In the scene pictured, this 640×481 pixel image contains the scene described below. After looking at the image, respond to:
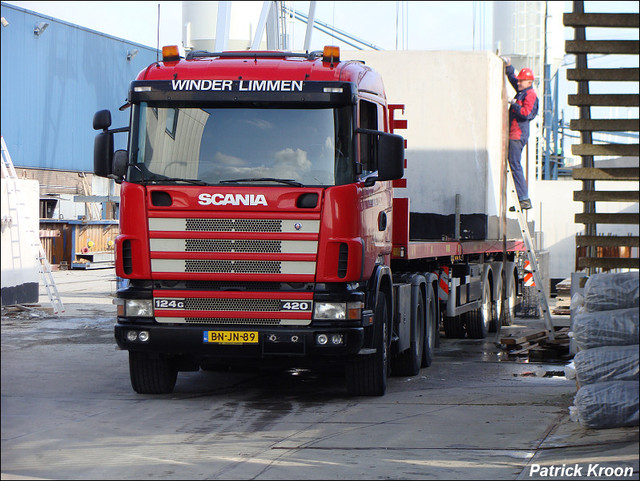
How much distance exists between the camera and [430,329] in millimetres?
12734

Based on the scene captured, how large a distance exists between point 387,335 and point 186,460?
152 inches

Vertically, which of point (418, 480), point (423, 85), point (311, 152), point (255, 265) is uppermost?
point (423, 85)

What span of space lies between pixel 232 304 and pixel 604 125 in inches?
144

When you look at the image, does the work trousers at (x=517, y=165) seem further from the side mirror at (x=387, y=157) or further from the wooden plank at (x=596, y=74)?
the wooden plank at (x=596, y=74)

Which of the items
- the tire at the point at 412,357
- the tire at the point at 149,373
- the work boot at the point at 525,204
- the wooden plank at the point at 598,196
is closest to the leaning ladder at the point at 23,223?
the work boot at the point at 525,204

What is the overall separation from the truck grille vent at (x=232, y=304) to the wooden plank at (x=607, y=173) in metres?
2.90

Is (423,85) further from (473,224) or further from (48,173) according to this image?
(48,173)

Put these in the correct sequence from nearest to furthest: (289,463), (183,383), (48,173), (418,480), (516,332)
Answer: (418,480)
(289,463)
(183,383)
(516,332)
(48,173)

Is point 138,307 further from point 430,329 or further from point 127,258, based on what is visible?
point 430,329

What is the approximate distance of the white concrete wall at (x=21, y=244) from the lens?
1831cm

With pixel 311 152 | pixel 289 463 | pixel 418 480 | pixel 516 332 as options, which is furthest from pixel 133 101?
pixel 516 332

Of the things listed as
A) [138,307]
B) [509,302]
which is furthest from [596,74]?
[509,302]

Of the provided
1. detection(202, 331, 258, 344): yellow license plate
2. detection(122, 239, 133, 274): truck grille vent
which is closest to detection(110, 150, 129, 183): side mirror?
detection(122, 239, 133, 274): truck grille vent

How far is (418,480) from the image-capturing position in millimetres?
6379
